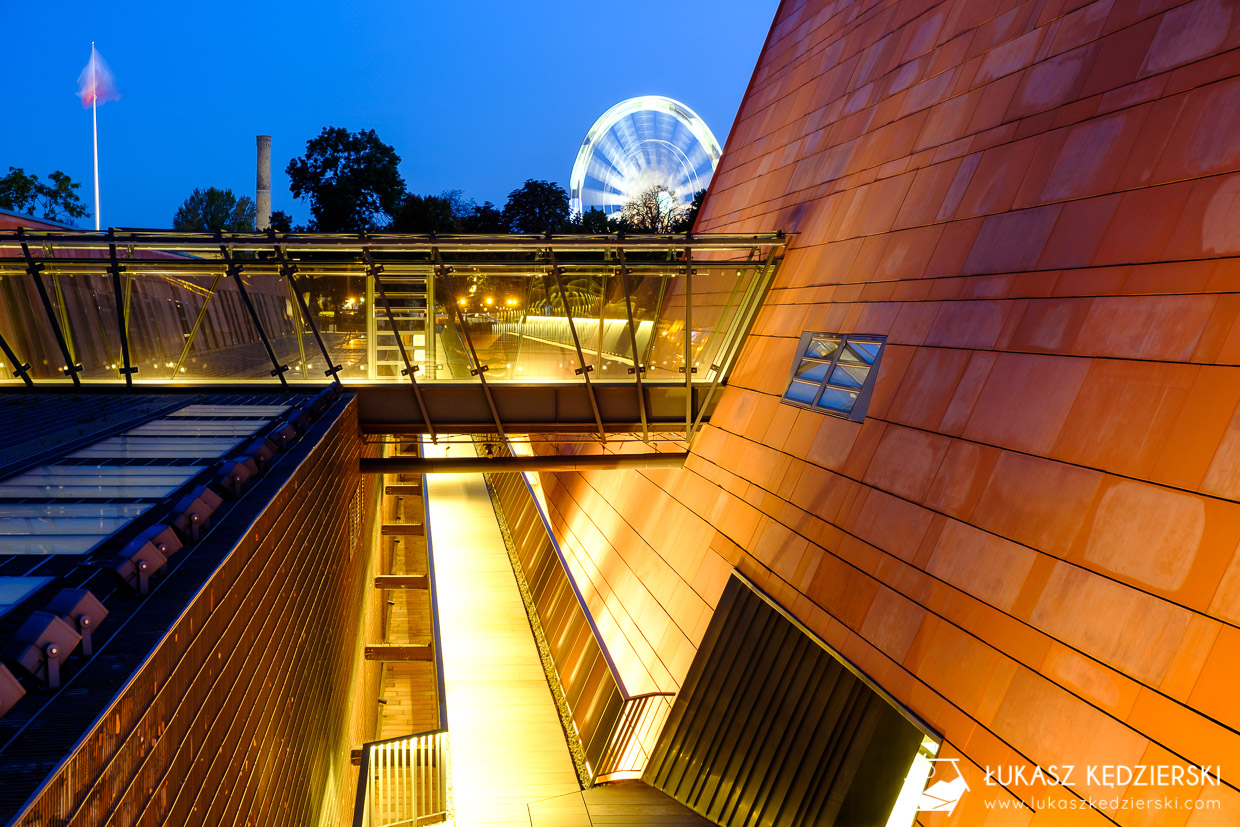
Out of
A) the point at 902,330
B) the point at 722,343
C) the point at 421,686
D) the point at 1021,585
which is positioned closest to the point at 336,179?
the point at 421,686

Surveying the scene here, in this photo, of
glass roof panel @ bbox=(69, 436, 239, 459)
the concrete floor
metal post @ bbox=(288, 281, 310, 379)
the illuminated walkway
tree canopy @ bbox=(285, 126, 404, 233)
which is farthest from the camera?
tree canopy @ bbox=(285, 126, 404, 233)

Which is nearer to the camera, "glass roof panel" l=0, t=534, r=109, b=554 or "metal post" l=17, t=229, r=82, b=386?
"glass roof panel" l=0, t=534, r=109, b=554

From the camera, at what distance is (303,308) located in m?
13.6

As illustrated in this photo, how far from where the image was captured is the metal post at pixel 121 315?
12.9 metres

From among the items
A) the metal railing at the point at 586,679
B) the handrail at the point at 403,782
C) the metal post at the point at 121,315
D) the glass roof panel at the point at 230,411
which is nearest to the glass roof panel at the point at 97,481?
the glass roof panel at the point at 230,411

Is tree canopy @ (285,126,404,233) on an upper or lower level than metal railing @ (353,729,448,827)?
upper

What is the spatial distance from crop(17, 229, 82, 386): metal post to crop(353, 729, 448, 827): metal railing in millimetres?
8885

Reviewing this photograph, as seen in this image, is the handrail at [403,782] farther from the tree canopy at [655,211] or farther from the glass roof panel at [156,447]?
the tree canopy at [655,211]

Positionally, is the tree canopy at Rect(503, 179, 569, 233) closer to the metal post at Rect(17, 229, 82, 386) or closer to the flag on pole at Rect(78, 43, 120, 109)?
the flag on pole at Rect(78, 43, 120, 109)

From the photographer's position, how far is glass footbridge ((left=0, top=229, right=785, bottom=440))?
513 inches

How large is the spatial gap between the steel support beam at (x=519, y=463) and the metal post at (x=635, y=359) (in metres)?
0.63

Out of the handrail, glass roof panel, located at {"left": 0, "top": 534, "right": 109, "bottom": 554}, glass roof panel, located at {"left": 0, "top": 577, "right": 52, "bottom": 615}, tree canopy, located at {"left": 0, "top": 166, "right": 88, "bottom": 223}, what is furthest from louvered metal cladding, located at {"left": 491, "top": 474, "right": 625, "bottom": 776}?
tree canopy, located at {"left": 0, "top": 166, "right": 88, "bottom": 223}

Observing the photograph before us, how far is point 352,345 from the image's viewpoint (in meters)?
13.9

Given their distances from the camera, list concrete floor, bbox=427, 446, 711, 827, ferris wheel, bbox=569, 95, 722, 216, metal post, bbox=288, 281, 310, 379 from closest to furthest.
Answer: concrete floor, bbox=427, 446, 711, 827 < metal post, bbox=288, 281, 310, 379 < ferris wheel, bbox=569, 95, 722, 216
